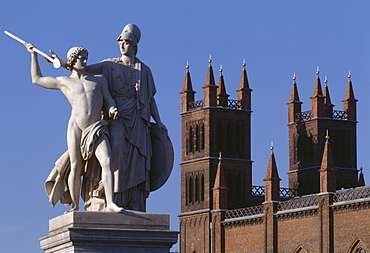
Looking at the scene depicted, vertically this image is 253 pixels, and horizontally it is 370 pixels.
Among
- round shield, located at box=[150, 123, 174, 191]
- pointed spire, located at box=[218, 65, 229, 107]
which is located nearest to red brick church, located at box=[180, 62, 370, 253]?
pointed spire, located at box=[218, 65, 229, 107]

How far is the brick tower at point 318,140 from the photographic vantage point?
3578 inches

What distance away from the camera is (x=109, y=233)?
1167 centimetres

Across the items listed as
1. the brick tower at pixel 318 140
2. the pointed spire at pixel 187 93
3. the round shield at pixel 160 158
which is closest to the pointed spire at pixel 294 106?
the brick tower at pixel 318 140

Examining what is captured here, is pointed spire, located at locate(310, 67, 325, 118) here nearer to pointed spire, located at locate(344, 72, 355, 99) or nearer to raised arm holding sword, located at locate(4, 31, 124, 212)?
pointed spire, located at locate(344, 72, 355, 99)

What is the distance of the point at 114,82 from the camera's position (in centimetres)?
1230

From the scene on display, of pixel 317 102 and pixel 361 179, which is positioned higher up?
pixel 317 102

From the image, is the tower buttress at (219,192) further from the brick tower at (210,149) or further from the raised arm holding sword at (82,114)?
the raised arm holding sword at (82,114)

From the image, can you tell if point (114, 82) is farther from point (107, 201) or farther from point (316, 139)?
point (316, 139)

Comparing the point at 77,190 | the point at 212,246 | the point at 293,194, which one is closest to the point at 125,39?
the point at 77,190

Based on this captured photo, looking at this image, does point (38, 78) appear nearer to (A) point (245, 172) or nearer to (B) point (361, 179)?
(A) point (245, 172)

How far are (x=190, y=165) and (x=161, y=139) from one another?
77.2 m

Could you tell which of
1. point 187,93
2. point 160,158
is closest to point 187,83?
point 187,93

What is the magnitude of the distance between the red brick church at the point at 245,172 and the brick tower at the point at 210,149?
0.07m

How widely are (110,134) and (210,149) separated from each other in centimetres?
7630
